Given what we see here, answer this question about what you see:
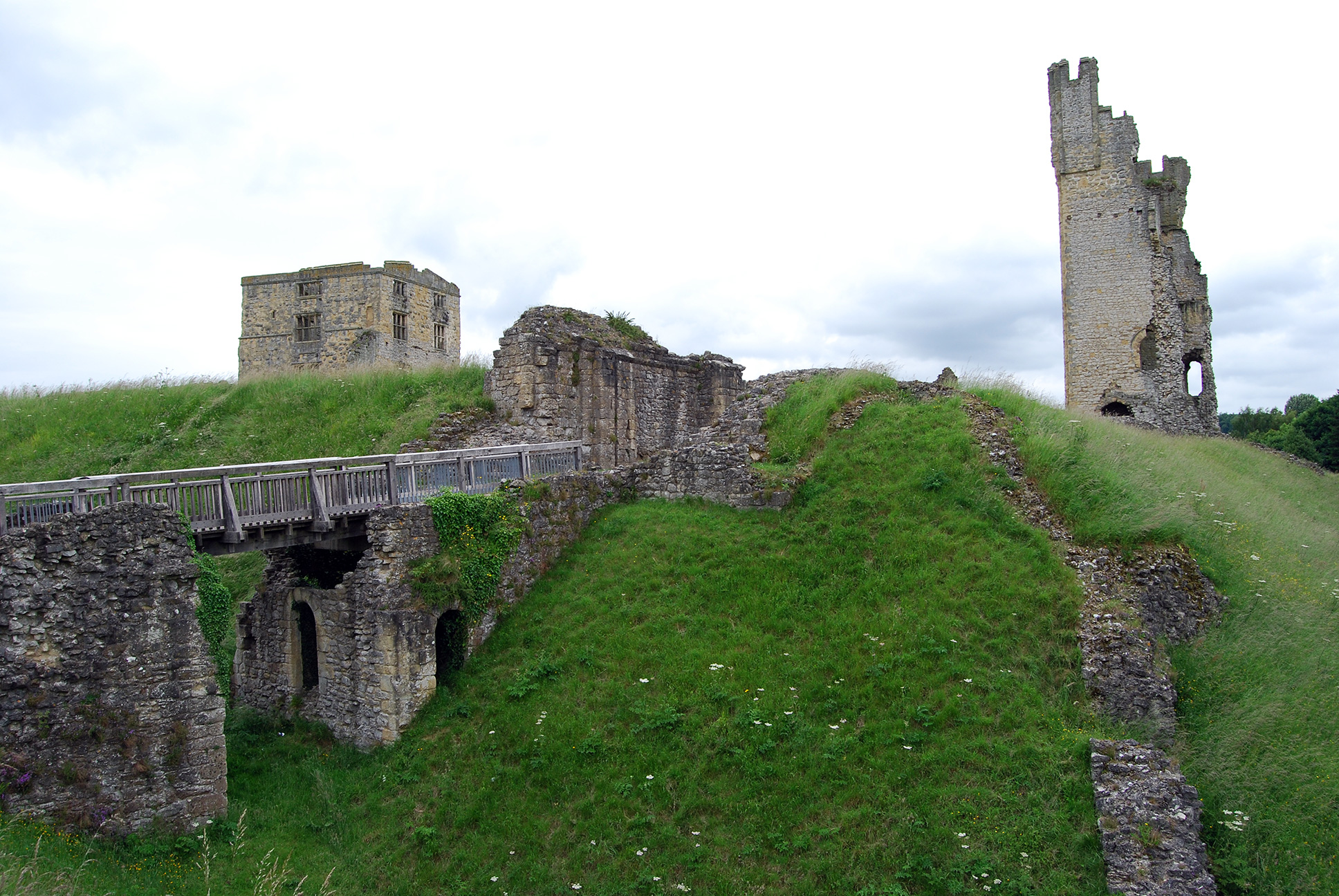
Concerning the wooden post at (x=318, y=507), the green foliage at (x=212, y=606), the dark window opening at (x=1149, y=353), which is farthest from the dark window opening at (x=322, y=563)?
the dark window opening at (x=1149, y=353)

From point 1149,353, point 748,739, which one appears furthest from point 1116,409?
point 748,739

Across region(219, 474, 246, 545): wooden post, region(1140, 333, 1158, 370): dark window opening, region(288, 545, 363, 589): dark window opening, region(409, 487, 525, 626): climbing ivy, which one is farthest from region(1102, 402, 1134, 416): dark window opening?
region(219, 474, 246, 545): wooden post

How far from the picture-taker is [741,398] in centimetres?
1878

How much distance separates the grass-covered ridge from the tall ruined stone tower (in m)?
22.7

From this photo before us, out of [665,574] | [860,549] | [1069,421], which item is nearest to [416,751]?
[665,574]

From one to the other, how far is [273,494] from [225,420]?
1427cm

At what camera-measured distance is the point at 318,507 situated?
11766 millimetres

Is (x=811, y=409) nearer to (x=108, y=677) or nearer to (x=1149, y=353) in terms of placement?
(x=108, y=677)

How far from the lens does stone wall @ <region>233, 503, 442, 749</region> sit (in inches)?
464

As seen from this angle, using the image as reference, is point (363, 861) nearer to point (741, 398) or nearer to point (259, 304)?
point (741, 398)

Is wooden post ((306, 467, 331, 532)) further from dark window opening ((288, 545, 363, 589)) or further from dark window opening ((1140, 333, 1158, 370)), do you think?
dark window opening ((1140, 333, 1158, 370))

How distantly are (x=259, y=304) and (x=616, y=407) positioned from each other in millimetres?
20655

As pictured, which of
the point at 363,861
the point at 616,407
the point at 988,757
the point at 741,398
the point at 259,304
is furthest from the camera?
the point at 259,304

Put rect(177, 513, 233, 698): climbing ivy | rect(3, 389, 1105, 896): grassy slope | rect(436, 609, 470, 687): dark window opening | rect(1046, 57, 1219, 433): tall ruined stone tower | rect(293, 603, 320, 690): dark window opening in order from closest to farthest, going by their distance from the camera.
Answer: rect(3, 389, 1105, 896): grassy slope, rect(177, 513, 233, 698): climbing ivy, rect(436, 609, 470, 687): dark window opening, rect(293, 603, 320, 690): dark window opening, rect(1046, 57, 1219, 433): tall ruined stone tower
